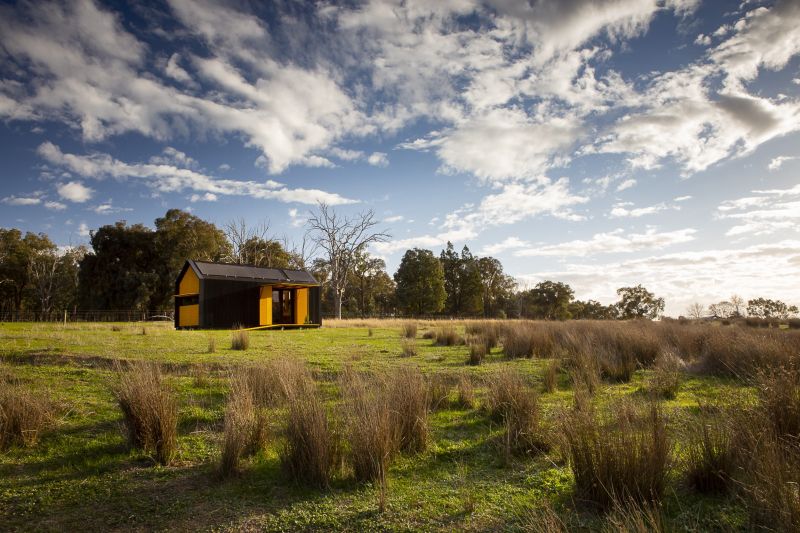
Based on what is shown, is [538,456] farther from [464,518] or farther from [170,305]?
[170,305]

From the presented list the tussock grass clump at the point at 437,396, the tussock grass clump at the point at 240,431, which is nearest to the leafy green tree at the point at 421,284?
the tussock grass clump at the point at 437,396

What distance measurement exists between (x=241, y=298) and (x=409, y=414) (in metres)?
19.4

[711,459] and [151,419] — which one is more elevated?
[151,419]

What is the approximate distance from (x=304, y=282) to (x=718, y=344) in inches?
791

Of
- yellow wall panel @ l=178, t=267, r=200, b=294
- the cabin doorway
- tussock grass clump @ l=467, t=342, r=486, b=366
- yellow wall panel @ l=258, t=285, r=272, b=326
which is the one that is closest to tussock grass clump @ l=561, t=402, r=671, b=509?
tussock grass clump @ l=467, t=342, r=486, b=366

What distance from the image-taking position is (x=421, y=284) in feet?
156

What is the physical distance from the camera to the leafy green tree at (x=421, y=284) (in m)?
47.8

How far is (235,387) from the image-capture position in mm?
4254

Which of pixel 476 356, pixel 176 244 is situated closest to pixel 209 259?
pixel 176 244

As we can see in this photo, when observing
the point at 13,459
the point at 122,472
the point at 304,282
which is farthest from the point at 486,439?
the point at 304,282

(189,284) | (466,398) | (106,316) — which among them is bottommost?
(466,398)

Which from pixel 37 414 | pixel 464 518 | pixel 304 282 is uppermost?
pixel 304 282

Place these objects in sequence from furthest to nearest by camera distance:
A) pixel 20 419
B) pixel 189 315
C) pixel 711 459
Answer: pixel 189 315, pixel 20 419, pixel 711 459

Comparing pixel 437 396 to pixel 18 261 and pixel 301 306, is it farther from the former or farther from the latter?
pixel 18 261
